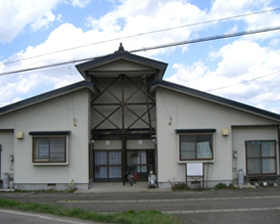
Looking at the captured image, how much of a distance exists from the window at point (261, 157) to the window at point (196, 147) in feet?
7.12

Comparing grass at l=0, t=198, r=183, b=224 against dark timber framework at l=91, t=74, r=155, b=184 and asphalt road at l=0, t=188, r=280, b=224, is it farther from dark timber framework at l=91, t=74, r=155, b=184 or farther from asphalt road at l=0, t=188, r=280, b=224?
dark timber framework at l=91, t=74, r=155, b=184

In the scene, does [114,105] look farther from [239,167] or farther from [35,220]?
[35,220]

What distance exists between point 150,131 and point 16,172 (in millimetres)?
6873

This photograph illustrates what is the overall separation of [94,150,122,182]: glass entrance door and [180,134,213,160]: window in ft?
13.0

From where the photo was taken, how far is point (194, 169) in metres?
14.9

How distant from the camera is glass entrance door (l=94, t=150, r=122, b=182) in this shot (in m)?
17.5

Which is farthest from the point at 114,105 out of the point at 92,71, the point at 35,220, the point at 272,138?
the point at 35,220

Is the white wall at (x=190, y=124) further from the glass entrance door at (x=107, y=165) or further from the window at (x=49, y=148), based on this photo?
the window at (x=49, y=148)

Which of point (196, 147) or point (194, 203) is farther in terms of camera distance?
point (196, 147)

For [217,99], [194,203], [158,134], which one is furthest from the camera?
[158,134]

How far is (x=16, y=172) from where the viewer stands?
1545 centimetres

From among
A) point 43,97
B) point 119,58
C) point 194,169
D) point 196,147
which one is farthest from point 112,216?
point 119,58

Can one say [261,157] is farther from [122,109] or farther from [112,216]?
[112,216]

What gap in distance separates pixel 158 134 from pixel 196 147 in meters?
1.94
